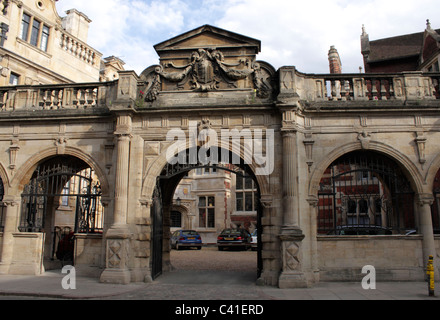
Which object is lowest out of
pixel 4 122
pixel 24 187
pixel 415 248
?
pixel 415 248

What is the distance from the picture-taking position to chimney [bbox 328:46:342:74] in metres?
30.5

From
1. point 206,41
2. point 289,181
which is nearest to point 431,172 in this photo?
point 289,181

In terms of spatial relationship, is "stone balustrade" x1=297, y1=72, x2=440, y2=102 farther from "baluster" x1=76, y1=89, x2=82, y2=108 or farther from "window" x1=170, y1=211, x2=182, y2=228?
"window" x1=170, y1=211, x2=182, y2=228

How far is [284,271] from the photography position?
32.3 ft

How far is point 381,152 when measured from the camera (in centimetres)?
1118

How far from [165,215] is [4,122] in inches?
254

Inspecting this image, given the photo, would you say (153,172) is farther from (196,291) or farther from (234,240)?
(234,240)

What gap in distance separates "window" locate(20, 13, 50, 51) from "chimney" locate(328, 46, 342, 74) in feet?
71.1

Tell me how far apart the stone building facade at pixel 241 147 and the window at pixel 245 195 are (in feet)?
60.1

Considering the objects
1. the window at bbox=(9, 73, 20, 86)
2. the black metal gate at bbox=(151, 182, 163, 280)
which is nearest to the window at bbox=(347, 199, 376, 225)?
the black metal gate at bbox=(151, 182, 163, 280)
